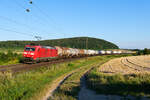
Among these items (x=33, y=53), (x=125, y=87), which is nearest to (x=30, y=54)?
(x=33, y=53)

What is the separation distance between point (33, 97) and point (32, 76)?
6.18m

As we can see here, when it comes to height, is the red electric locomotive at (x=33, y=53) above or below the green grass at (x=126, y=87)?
above

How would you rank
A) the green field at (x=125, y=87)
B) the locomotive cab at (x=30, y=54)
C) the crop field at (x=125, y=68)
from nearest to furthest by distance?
the green field at (x=125, y=87) → the crop field at (x=125, y=68) → the locomotive cab at (x=30, y=54)

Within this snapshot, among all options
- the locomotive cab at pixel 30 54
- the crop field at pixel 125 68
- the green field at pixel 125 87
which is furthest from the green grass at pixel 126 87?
the locomotive cab at pixel 30 54

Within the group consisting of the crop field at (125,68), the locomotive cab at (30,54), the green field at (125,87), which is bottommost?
the crop field at (125,68)

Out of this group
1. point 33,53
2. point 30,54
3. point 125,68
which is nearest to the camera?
point 33,53

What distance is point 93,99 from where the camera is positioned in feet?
32.1

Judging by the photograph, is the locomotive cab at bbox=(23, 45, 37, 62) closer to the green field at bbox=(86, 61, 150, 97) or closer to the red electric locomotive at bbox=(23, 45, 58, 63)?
the red electric locomotive at bbox=(23, 45, 58, 63)

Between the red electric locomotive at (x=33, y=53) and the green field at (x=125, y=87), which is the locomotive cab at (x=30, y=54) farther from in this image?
the green field at (x=125, y=87)

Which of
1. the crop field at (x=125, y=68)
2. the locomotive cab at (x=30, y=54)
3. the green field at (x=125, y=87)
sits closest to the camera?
the green field at (x=125, y=87)

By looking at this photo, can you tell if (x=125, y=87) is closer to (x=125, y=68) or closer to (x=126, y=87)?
→ (x=126, y=87)

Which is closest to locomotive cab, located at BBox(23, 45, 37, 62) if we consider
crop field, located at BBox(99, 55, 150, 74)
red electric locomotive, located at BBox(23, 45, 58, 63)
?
red electric locomotive, located at BBox(23, 45, 58, 63)

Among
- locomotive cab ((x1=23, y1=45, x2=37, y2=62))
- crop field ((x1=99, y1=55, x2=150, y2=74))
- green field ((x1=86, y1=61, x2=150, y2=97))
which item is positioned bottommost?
crop field ((x1=99, y1=55, x2=150, y2=74))

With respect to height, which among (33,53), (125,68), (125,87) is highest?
(33,53)
